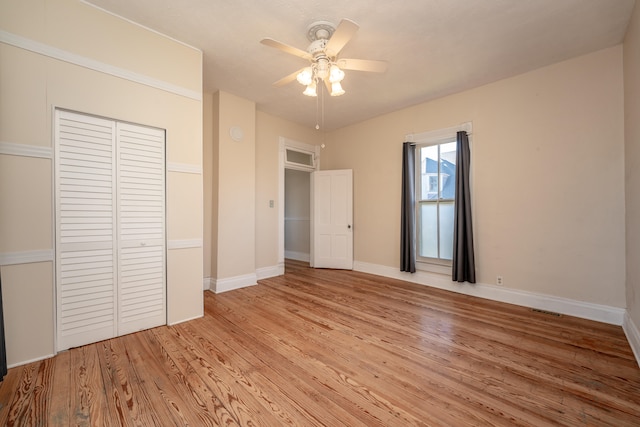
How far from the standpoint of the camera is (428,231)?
4.39 m

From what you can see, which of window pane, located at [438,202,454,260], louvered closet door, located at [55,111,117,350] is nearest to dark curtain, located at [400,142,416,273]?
window pane, located at [438,202,454,260]

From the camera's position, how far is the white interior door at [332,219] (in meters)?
5.34

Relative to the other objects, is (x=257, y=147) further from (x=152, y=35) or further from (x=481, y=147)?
(x=481, y=147)

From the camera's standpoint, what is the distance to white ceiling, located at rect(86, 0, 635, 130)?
7.53 feet

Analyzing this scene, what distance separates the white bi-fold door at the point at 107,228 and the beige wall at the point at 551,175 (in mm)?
4057

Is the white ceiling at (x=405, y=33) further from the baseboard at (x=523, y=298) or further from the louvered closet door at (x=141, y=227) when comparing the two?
the baseboard at (x=523, y=298)

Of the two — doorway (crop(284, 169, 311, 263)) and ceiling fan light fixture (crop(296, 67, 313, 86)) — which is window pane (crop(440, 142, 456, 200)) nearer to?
ceiling fan light fixture (crop(296, 67, 313, 86))

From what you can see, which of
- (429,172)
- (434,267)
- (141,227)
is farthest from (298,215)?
(141,227)

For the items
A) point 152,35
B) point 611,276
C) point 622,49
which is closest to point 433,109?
point 622,49

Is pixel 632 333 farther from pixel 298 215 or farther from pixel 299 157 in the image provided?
pixel 298 215

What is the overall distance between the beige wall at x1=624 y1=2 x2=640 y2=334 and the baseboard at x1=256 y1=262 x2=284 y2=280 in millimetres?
4449

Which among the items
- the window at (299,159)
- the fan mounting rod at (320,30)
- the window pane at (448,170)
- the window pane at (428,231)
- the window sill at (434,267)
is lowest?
the window sill at (434,267)

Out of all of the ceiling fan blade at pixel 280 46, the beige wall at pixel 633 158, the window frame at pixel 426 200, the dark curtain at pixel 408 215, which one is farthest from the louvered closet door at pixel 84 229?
the beige wall at pixel 633 158

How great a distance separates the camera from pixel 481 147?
3.72 m
